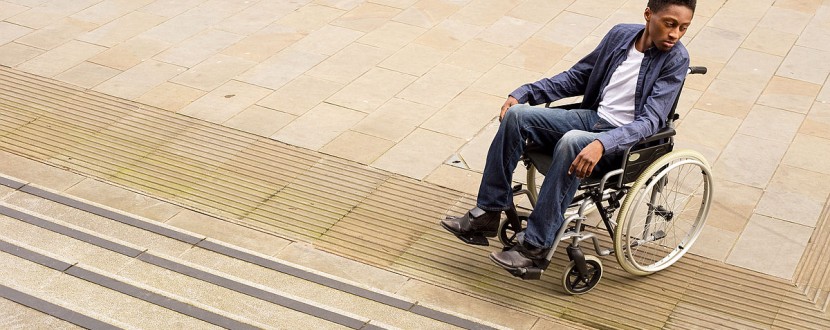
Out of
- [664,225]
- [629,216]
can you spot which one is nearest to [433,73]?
[664,225]

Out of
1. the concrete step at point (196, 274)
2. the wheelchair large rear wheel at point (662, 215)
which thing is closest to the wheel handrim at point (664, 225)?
the wheelchair large rear wheel at point (662, 215)

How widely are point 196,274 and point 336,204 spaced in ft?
3.43

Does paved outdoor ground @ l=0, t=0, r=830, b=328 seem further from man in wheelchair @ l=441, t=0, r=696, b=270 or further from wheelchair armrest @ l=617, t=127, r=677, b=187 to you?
man in wheelchair @ l=441, t=0, r=696, b=270

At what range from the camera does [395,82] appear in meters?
7.28

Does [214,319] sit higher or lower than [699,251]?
higher

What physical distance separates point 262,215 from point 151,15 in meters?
3.28

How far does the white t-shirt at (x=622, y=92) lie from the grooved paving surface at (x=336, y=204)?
2.60 ft

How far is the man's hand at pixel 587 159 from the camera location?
468 centimetres

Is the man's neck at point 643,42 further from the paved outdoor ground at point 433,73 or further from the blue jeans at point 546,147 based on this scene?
the paved outdoor ground at point 433,73

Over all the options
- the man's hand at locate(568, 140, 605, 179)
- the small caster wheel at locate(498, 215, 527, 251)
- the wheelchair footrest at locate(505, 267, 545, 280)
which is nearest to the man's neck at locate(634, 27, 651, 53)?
the man's hand at locate(568, 140, 605, 179)

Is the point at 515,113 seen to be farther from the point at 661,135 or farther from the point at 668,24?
the point at 668,24

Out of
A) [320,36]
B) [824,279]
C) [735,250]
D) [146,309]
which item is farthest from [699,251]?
[320,36]

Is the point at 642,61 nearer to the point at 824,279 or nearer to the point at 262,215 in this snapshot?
the point at 824,279

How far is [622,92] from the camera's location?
509cm
